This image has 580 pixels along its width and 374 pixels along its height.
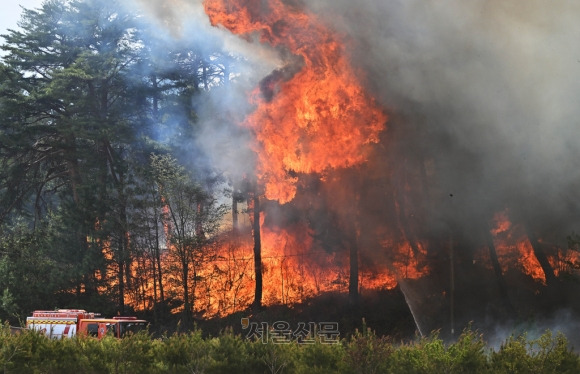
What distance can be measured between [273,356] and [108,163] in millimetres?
32187

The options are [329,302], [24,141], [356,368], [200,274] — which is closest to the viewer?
[356,368]

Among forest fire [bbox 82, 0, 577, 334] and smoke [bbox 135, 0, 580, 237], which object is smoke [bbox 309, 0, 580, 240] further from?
forest fire [bbox 82, 0, 577, 334]

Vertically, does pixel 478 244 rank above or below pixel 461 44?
below

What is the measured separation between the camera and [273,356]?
14781mm

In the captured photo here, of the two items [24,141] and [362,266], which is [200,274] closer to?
[362,266]

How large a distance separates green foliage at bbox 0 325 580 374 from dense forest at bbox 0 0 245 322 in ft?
60.0

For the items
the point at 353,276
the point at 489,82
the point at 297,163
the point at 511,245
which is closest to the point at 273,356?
the point at 489,82

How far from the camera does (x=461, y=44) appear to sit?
24.6 meters

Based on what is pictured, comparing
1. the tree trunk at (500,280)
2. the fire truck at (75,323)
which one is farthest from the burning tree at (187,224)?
the tree trunk at (500,280)

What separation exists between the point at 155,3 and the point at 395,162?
47.4ft

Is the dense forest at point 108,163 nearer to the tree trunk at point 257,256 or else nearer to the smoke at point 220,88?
the smoke at point 220,88

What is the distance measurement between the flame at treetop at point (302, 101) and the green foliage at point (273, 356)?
49.6 ft

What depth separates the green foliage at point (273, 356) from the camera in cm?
1366

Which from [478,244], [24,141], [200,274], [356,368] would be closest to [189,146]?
[200,274]
